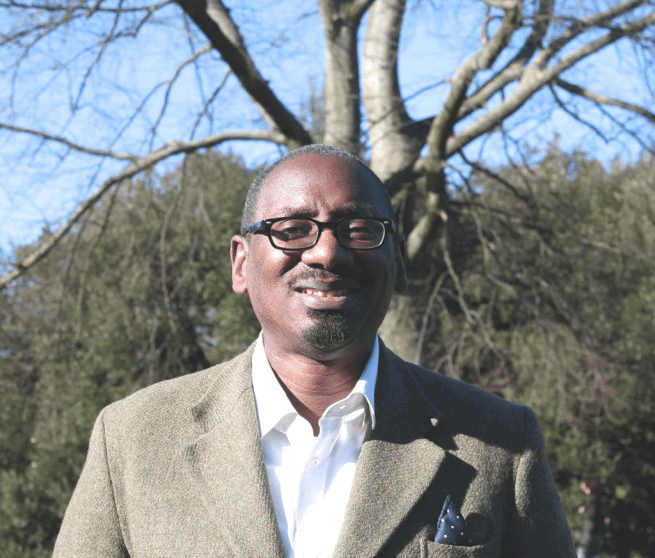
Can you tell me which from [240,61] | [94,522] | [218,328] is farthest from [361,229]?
[218,328]

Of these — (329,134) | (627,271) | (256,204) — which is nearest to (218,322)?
(329,134)

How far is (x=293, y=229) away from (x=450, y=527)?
2.22 ft

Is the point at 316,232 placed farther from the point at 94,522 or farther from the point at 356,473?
the point at 94,522

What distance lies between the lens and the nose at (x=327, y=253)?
1.63 m

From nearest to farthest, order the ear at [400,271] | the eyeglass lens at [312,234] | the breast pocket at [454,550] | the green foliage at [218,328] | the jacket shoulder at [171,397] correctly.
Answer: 1. the breast pocket at [454,550]
2. the eyeglass lens at [312,234]
3. the jacket shoulder at [171,397]
4. the ear at [400,271]
5. the green foliage at [218,328]

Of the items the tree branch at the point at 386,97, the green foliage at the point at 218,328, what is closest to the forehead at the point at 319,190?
the tree branch at the point at 386,97

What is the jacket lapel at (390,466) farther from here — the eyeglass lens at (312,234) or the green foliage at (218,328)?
the green foliage at (218,328)

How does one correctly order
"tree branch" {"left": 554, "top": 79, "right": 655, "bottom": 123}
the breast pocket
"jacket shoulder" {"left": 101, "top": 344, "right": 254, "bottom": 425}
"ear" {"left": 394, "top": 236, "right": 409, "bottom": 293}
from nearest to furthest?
the breast pocket, "jacket shoulder" {"left": 101, "top": 344, "right": 254, "bottom": 425}, "ear" {"left": 394, "top": 236, "right": 409, "bottom": 293}, "tree branch" {"left": 554, "top": 79, "right": 655, "bottom": 123}

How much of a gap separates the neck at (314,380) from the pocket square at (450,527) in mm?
315

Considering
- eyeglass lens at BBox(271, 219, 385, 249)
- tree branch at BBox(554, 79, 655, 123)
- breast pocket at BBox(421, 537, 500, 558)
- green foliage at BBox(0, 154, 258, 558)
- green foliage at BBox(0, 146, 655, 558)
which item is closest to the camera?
breast pocket at BBox(421, 537, 500, 558)

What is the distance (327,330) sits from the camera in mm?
1634

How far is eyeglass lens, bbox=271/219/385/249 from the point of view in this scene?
1.67 meters

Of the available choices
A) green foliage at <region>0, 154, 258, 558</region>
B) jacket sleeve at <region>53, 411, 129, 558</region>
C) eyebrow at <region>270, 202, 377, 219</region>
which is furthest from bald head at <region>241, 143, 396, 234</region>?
green foliage at <region>0, 154, 258, 558</region>

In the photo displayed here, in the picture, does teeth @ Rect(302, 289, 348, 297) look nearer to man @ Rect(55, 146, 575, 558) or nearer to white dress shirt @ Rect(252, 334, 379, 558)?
man @ Rect(55, 146, 575, 558)
